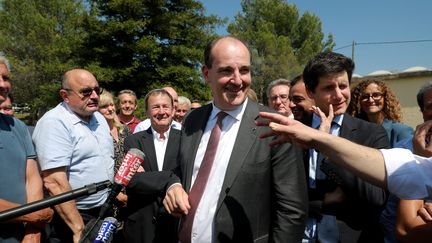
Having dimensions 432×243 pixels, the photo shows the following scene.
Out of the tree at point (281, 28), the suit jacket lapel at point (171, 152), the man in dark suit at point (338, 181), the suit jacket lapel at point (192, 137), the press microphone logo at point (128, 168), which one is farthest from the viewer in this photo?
the tree at point (281, 28)

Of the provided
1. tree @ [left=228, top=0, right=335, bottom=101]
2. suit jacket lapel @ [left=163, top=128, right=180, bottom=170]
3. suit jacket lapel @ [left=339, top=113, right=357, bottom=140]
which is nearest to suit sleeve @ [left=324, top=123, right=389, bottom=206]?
suit jacket lapel @ [left=339, top=113, right=357, bottom=140]

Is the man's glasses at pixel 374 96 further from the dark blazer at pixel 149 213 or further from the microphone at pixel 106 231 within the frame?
the microphone at pixel 106 231

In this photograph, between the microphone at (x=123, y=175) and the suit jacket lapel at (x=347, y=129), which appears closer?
the microphone at (x=123, y=175)

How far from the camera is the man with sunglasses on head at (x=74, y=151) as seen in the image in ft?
10.0

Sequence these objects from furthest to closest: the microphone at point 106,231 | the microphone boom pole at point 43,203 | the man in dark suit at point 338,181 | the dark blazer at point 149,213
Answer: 1. the dark blazer at point 149,213
2. the man in dark suit at point 338,181
3. the microphone at point 106,231
4. the microphone boom pole at point 43,203

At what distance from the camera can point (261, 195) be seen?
7.27ft

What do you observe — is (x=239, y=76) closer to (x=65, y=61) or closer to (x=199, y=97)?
(x=199, y=97)

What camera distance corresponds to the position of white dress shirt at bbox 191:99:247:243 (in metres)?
2.24

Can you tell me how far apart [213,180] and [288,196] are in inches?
18.0

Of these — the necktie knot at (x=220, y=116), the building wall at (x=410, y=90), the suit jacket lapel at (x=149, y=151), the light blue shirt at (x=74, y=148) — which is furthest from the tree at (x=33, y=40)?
the necktie knot at (x=220, y=116)

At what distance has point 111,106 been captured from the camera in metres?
5.52

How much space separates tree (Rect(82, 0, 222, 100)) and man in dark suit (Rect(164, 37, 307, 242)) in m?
22.1

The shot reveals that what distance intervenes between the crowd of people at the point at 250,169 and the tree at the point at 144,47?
2140 cm

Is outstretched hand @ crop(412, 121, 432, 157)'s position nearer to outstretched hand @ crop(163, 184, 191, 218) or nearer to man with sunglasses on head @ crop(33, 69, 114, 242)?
outstretched hand @ crop(163, 184, 191, 218)
